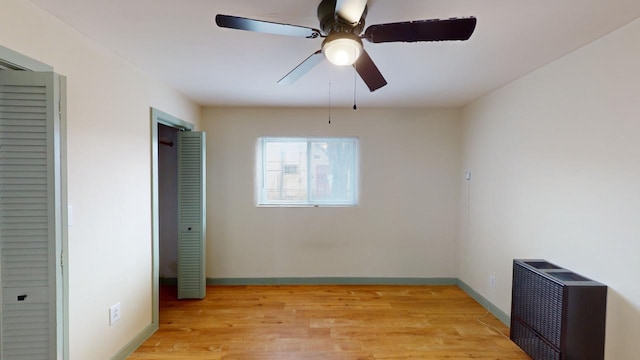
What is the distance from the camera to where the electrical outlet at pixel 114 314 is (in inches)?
79.5

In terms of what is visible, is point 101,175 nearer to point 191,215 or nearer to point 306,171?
point 191,215

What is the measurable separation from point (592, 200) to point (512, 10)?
1.38 meters

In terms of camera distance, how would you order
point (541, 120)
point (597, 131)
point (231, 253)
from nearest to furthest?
point (597, 131), point (541, 120), point (231, 253)

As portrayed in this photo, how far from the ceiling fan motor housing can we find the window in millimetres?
2326

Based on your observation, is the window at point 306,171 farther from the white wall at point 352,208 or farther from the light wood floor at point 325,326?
the light wood floor at point 325,326

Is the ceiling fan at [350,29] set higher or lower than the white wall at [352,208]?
higher

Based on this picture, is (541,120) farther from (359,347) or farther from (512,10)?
(359,347)

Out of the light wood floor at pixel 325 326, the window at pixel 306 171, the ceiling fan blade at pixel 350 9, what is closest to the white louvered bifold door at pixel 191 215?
the light wood floor at pixel 325 326

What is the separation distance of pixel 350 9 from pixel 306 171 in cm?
260

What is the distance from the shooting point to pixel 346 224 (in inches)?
144

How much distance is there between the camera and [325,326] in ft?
8.66

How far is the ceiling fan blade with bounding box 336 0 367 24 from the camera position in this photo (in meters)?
1.17

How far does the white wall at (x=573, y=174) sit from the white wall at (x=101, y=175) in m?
3.35

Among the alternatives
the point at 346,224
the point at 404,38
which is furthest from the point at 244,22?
the point at 346,224
